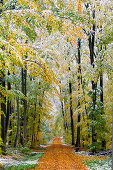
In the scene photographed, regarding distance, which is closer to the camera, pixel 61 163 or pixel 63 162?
pixel 61 163

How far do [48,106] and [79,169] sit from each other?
12.5 m

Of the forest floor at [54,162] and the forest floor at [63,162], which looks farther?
the forest floor at [63,162]

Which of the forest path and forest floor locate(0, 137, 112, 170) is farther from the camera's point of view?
the forest path

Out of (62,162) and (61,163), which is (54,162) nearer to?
(62,162)

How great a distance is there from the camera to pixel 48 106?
19578 mm

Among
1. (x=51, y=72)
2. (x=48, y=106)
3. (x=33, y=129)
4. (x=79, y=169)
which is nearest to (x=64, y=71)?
(x=48, y=106)

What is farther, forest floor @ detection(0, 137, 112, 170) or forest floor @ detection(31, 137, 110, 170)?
forest floor @ detection(31, 137, 110, 170)

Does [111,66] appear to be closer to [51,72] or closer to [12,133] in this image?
[51,72]

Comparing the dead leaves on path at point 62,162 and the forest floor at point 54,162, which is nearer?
the forest floor at point 54,162

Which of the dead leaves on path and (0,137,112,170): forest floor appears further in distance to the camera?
the dead leaves on path

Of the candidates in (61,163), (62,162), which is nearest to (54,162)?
(62,162)

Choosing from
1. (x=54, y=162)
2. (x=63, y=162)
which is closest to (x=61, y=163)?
(x=63, y=162)

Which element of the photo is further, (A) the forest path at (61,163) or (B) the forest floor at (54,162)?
(A) the forest path at (61,163)

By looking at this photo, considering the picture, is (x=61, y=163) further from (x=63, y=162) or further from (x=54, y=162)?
(x=54, y=162)
